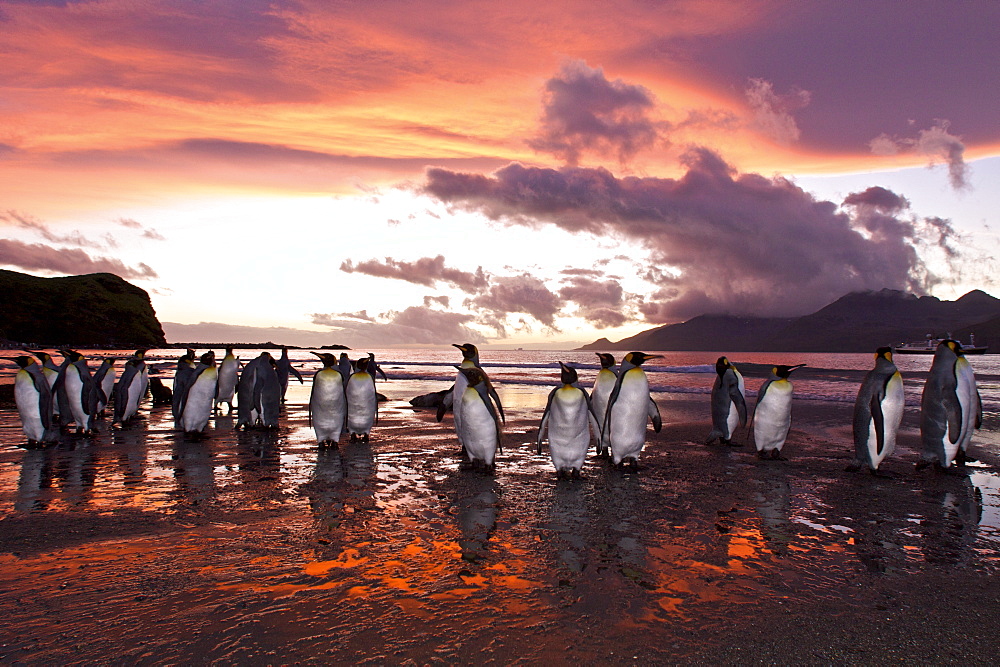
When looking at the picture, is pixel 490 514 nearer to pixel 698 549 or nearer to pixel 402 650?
pixel 698 549

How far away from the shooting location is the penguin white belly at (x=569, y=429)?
291 inches

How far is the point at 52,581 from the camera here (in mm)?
3916

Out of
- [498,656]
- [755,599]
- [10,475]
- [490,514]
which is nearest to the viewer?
[498,656]

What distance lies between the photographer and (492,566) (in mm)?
4219

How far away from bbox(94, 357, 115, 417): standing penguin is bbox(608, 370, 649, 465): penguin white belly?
11510mm

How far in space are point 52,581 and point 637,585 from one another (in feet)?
13.2

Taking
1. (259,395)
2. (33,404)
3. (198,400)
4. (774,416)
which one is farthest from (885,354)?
(33,404)

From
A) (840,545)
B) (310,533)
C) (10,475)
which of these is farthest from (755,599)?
(10,475)

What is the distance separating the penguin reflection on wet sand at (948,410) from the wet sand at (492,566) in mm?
584

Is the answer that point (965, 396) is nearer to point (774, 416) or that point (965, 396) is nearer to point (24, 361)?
point (774, 416)

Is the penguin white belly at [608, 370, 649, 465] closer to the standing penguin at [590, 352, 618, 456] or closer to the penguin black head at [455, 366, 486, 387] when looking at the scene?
the standing penguin at [590, 352, 618, 456]

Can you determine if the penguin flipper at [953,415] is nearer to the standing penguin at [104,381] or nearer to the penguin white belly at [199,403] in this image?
the penguin white belly at [199,403]

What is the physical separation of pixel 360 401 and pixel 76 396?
20.0 feet

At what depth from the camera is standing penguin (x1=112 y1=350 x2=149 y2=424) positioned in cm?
1351
